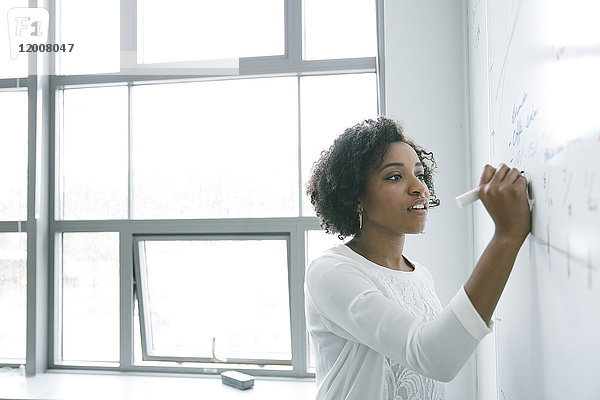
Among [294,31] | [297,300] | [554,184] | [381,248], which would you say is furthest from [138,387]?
[554,184]

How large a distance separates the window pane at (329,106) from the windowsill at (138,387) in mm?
958

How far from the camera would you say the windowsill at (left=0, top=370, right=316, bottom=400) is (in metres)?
2.40

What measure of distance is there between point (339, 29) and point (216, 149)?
834mm

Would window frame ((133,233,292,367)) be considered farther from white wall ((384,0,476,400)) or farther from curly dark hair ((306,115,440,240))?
curly dark hair ((306,115,440,240))

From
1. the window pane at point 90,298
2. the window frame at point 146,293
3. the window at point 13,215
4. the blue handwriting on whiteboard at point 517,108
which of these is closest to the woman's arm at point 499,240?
the blue handwriting on whiteboard at point 517,108

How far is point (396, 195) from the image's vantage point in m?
1.24

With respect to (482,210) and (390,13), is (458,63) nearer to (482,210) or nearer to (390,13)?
(390,13)

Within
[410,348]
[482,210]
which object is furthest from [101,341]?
[410,348]

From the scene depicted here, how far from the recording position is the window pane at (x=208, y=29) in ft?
9.00

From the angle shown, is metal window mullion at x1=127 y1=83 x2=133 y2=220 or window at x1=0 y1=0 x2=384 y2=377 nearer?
window at x1=0 y1=0 x2=384 y2=377

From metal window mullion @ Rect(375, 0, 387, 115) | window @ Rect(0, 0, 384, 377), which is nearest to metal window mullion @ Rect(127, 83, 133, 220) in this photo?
window @ Rect(0, 0, 384, 377)

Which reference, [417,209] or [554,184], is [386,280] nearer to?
[417,209]

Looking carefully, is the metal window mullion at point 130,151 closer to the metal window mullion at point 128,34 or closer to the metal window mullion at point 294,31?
the metal window mullion at point 128,34

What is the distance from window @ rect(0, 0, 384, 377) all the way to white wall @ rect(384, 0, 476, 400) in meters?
0.32
